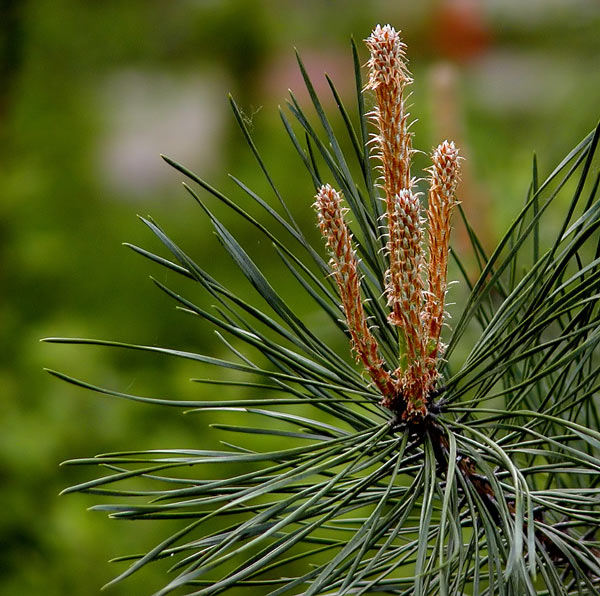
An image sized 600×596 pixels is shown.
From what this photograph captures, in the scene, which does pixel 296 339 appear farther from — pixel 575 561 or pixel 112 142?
pixel 112 142

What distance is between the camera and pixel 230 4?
211cm

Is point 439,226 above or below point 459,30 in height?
below

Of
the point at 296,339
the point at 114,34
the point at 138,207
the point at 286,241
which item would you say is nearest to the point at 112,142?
the point at 138,207

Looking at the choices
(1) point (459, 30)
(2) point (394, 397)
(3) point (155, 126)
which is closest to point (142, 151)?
(3) point (155, 126)

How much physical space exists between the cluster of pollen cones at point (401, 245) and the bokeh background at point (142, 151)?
345 mm

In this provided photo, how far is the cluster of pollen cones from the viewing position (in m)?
0.28

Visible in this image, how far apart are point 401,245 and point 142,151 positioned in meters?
2.11

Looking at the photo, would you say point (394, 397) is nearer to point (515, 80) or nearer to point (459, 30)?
point (459, 30)

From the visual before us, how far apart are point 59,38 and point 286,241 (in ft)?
1.95

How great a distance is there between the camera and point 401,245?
274mm

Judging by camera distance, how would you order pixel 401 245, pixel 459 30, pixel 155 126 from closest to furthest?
pixel 401 245, pixel 459 30, pixel 155 126

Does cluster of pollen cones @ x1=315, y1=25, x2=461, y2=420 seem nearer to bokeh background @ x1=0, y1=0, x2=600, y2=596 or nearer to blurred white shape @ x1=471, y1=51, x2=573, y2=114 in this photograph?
bokeh background @ x1=0, y1=0, x2=600, y2=596

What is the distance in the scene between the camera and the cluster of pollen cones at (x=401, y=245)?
0.28 m

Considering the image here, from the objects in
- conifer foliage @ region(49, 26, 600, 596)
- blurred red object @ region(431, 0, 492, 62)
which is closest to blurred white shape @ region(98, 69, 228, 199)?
blurred red object @ region(431, 0, 492, 62)
